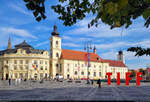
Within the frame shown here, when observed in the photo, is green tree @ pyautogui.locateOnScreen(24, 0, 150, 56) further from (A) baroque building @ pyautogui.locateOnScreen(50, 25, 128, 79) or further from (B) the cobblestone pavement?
(A) baroque building @ pyautogui.locateOnScreen(50, 25, 128, 79)

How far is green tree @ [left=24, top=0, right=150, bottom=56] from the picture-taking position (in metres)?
3.35

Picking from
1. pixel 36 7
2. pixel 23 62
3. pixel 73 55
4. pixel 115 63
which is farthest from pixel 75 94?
pixel 115 63

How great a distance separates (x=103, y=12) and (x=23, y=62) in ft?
271

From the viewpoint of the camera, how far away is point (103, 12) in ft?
10.9

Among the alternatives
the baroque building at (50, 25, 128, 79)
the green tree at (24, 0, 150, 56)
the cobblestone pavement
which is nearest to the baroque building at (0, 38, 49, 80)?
the baroque building at (50, 25, 128, 79)

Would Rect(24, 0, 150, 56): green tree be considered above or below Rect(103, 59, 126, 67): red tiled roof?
above

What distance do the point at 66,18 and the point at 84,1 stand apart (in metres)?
0.89

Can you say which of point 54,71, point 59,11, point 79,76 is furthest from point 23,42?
point 59,11

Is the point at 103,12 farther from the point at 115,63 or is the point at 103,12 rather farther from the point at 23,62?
the point at 115,63

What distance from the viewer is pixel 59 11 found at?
5.35 metres

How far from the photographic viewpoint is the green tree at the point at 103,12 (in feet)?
11.0

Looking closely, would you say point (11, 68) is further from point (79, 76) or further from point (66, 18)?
point (66, 18)

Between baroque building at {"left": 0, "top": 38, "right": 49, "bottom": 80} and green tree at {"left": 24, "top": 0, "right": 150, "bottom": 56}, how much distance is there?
76.0 m

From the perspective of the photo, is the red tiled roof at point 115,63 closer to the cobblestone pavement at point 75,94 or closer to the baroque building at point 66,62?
the baroque building at point 66,62
